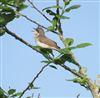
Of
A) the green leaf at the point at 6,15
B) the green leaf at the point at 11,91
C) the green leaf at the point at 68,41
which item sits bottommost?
the green leaf at the point at 11,91

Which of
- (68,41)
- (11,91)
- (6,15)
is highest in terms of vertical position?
(6,15)

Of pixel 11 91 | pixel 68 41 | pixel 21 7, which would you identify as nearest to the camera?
pixel 68 41

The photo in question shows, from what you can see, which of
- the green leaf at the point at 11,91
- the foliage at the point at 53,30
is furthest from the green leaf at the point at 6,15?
the green leaf at the point at 11,91

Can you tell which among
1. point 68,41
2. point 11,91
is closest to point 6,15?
point 68,41

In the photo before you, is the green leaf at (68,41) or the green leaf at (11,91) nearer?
the green leaf at (68,41)

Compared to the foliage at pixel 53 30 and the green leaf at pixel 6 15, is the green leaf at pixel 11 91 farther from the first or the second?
the green leaf at pixel 6 15

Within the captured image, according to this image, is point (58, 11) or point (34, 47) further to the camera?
point (58, 11)

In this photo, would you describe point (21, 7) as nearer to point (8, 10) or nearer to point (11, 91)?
point (8, 10)

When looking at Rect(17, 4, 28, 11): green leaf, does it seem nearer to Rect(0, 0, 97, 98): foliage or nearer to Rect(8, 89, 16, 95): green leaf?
Rect(0, 0, 97, 98): foliage

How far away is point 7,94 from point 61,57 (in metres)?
0.51

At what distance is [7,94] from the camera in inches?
71.8

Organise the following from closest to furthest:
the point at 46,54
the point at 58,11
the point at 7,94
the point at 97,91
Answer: the point at 97,91 → the point at 46,54 → the point at 58,11 → the point at 7,94

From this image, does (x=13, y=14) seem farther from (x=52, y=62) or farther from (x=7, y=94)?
(x=7, y=94)

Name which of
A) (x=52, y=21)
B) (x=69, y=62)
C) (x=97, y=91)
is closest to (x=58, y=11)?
(x=52, y=21)
